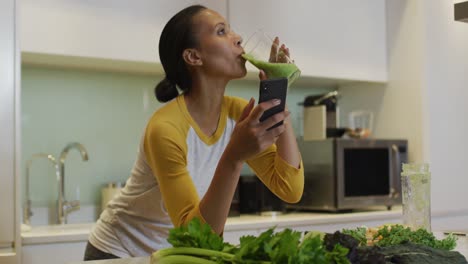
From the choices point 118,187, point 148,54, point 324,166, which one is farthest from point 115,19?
point 324,166

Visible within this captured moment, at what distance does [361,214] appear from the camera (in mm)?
3016

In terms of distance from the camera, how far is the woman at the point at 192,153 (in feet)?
4.78

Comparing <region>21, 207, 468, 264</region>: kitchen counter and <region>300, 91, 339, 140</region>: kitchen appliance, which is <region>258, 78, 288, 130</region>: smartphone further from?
<region>300, 91, 339, 140</region>: kitchen appliance

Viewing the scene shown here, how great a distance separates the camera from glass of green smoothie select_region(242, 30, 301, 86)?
1.47 meters

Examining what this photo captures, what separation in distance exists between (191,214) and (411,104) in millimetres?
A: 2109

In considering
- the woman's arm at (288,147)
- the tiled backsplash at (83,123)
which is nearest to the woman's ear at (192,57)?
the woman's arm at (288,147)

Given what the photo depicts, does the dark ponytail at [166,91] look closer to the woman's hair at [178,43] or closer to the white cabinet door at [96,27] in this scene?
the woman's hair at [178,43]

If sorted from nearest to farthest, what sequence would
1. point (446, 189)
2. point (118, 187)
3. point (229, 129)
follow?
point (229, 129)
point (118, 187)
point (446, 189)

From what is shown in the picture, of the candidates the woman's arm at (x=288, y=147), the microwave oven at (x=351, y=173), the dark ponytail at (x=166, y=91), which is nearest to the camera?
the woman's arm at (x=288, y=147)

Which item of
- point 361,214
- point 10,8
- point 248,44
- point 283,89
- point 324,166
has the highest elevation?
point 10,8

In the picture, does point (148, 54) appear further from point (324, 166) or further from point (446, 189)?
point (446, 189)

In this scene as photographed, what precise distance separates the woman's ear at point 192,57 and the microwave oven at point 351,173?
1507mm

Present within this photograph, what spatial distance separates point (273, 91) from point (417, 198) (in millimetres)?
447

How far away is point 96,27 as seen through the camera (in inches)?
99.6
